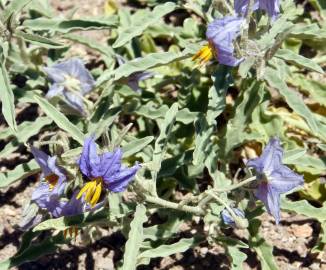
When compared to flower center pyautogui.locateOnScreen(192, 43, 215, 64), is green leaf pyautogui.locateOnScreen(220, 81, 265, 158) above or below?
below

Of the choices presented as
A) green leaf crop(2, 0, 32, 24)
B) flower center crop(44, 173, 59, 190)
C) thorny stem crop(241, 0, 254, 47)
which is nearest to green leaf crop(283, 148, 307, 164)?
thorny stem crop(241, 0, 254, 47)

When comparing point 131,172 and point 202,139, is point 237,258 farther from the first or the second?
point 131,172

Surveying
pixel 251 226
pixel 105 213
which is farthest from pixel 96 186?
pixel 251 226

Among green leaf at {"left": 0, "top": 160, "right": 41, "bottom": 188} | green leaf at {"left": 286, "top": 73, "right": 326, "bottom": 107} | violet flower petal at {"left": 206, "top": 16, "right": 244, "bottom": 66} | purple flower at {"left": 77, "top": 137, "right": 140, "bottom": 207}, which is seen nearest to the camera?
purple flower at {"left": 77, "top": 137, "right": 140, "bottom": 207}

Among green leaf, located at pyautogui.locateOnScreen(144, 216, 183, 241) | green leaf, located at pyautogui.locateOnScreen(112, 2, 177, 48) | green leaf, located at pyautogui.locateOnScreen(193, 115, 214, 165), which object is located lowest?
green leaf, located at pyautogui.locateOnScreen(144, 216, 183, 241)

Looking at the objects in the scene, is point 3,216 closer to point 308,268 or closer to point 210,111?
point 210,111

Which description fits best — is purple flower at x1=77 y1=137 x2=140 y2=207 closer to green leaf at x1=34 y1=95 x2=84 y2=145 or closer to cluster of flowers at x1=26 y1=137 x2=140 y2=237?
cluster of flowers at x1=26 y1=137 x2=140 y2=237

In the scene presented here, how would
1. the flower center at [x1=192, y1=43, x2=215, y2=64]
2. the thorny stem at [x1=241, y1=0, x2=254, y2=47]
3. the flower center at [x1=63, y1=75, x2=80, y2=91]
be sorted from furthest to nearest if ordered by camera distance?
1. the flower center at [x1=63, y1=75, x2=80, y2=91]
2. the flower center at [x1=192, y1=43, x2=215, y2=64]
3. the thorny stem at [x1=241, y1=0, x2=254, y2=47]

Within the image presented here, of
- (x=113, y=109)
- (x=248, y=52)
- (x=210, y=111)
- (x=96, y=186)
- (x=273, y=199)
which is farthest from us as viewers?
(x=113, y=109)
